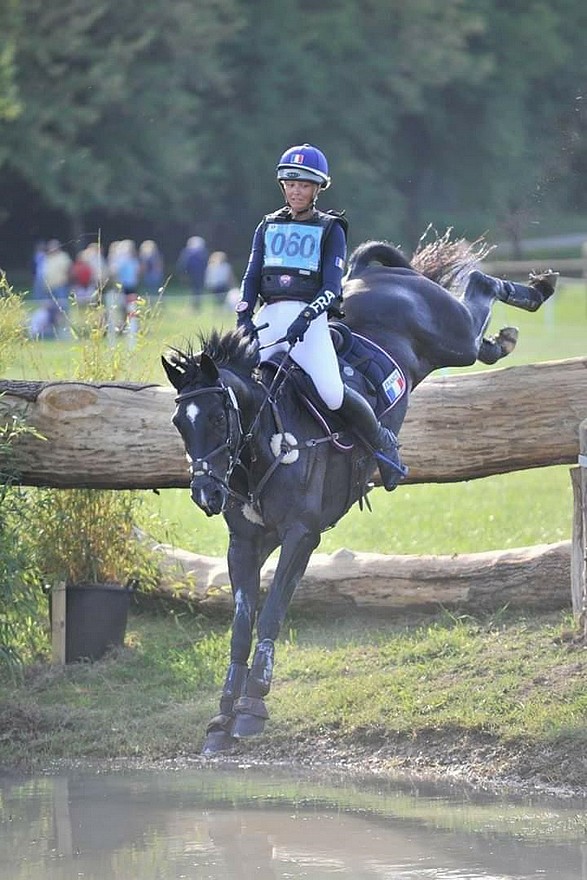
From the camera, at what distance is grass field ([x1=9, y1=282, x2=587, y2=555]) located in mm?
11234

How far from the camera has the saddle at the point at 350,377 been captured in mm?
8516

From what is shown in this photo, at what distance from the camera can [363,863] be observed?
7.21m

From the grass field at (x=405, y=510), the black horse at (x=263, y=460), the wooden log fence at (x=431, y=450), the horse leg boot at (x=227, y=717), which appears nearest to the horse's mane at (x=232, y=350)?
the black horse at (x=263, y=460)

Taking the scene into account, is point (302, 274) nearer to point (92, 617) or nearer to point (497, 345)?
point (497, 345)

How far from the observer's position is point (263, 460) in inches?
327

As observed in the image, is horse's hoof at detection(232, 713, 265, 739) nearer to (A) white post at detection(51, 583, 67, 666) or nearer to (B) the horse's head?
(B) the horse's head

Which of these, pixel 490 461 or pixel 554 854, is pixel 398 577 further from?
pixel 554 854

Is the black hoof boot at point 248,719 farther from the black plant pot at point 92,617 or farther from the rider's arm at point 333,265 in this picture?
the black plant pot at point 92,617

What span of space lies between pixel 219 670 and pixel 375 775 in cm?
180

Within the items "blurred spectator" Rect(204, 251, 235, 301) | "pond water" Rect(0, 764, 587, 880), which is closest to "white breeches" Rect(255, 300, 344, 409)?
"pond water" Rect(0, 764, 587, 880)


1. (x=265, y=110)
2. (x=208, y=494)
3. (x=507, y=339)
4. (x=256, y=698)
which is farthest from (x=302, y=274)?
(x=265, y=110)

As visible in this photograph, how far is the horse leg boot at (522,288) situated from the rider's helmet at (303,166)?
8.72ft

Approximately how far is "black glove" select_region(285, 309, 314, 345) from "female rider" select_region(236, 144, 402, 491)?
166 millimetres

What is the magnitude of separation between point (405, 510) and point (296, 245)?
21.9 feet
